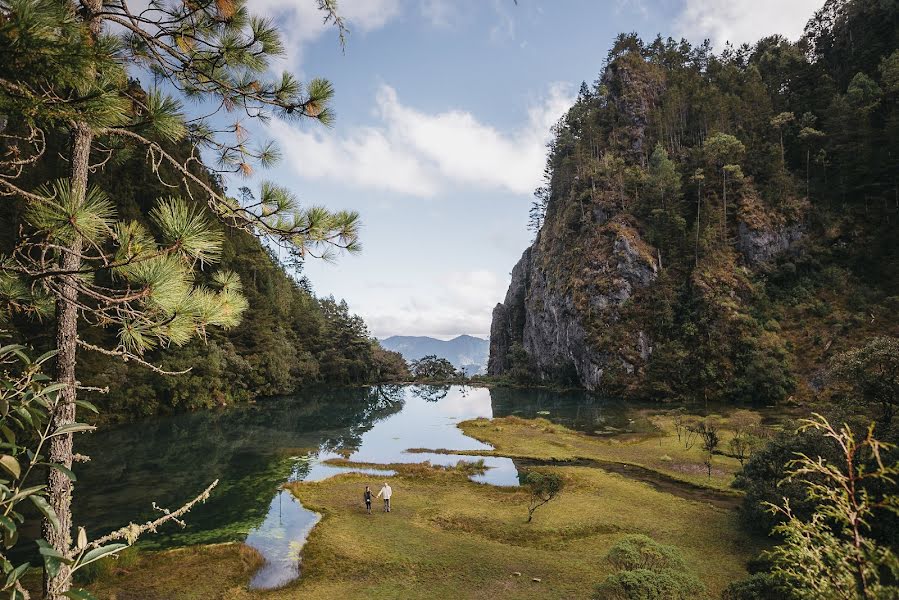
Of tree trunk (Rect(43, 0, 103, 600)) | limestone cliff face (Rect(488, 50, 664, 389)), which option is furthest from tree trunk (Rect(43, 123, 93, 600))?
limestone cliff face (Rect(488, 50, 664, 389))

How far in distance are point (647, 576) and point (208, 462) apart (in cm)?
2880

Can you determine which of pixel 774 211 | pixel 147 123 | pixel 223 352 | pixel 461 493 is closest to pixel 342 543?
pixel 461 493

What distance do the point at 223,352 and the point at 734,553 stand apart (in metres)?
54.3

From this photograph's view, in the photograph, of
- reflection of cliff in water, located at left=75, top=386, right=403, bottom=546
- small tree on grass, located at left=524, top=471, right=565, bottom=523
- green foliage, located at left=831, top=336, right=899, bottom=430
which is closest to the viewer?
green foliage, located at left=831, top=336, right=899, bottom=430

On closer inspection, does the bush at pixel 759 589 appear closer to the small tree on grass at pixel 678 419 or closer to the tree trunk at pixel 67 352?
the tree trunk at pixel 67 352

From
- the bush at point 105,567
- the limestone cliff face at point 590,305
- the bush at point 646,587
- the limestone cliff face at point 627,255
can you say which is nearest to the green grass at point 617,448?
the bush at point 646,587

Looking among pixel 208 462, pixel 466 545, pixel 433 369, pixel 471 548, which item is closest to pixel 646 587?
pixel 471 548

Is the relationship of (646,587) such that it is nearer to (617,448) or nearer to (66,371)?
(66,371)

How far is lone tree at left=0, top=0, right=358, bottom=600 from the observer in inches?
148

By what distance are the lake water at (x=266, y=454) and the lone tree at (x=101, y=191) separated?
41.3 ft

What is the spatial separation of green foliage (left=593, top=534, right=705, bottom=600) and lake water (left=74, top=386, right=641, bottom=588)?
10180mm

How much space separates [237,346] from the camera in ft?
198

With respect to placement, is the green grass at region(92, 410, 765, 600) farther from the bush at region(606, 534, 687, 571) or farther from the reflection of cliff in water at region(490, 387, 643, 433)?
the reflection of cliff in water at region(490, 387, 643, 433)

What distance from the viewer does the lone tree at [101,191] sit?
3756 millimetres
